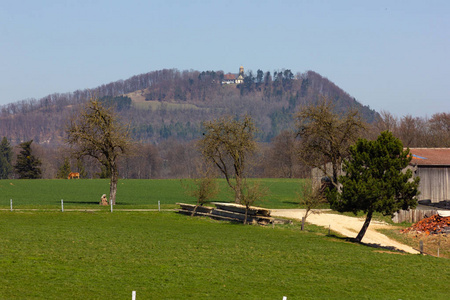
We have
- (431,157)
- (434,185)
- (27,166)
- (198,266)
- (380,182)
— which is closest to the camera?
(198,266)

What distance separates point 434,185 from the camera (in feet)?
183

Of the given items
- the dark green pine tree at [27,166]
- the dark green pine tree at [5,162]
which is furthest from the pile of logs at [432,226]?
the dark green pine tree at [5,162]

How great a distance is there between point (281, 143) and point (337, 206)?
447ft

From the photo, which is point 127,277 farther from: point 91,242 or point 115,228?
point 115,228

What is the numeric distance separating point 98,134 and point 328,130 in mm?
23444

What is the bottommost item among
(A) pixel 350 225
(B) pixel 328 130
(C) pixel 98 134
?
(A) pixel 350 225

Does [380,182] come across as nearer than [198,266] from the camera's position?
No

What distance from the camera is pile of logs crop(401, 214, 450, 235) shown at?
4300cm

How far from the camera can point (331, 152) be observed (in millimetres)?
62031

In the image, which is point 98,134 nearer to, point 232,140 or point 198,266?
point 232,140

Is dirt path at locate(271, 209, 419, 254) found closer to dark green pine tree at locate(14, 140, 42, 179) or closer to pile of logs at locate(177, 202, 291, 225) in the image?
pile of logs at locate(177, 202, 291, 225)

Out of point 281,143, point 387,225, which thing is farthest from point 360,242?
point 281,143

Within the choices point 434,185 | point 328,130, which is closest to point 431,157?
point 434,185

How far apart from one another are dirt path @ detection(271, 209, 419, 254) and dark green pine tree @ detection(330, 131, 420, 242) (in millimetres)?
3663
